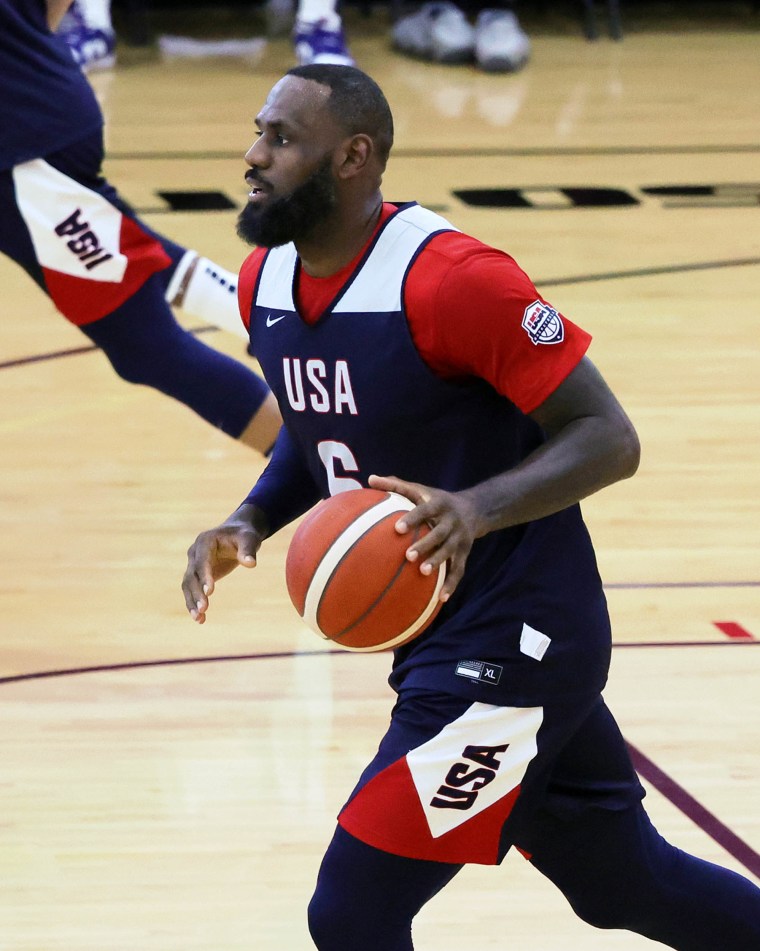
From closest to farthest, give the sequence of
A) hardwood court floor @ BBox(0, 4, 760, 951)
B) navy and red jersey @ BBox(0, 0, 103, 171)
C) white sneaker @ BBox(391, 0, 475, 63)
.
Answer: hardwood court floor @ BBox(0, 4, 760, 951)
navy and red jersey @ BBox(0, 0, 103, 171)
white sneaker @ BBox(391, 0, 475, 63)

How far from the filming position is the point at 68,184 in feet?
14.7

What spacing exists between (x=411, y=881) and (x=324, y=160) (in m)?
0.97

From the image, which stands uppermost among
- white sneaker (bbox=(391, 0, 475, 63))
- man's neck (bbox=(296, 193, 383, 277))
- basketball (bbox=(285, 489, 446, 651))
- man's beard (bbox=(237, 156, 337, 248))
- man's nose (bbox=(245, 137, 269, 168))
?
man's nose (bbox=(245, 137, 269, 168))

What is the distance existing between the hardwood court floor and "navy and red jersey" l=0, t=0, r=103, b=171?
104 cm

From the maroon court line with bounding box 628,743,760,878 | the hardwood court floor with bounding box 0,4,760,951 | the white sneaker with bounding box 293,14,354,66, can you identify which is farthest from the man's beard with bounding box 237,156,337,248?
the white sneaker with bounding box 293,14,354,66

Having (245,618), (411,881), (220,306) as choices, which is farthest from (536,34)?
(411,881)

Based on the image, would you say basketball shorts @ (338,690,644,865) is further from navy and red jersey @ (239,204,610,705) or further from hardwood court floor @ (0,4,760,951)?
hardwood court floor @ (0,4,760,951)

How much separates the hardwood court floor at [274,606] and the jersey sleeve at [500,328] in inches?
44.6

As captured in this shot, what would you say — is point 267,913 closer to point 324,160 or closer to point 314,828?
point 314,828

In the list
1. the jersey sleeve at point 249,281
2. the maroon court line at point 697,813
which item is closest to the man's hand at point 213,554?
the jersey sleeve at point 249,281

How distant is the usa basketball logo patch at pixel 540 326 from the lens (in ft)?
7.28

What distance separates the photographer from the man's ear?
2.41 meters

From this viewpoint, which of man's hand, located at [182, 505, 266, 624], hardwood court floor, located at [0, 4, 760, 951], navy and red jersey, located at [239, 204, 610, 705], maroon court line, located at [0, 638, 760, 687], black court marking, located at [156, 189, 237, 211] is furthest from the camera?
black court marking, located at [156, 189, 237, 211]

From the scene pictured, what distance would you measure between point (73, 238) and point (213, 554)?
209 centimetres
